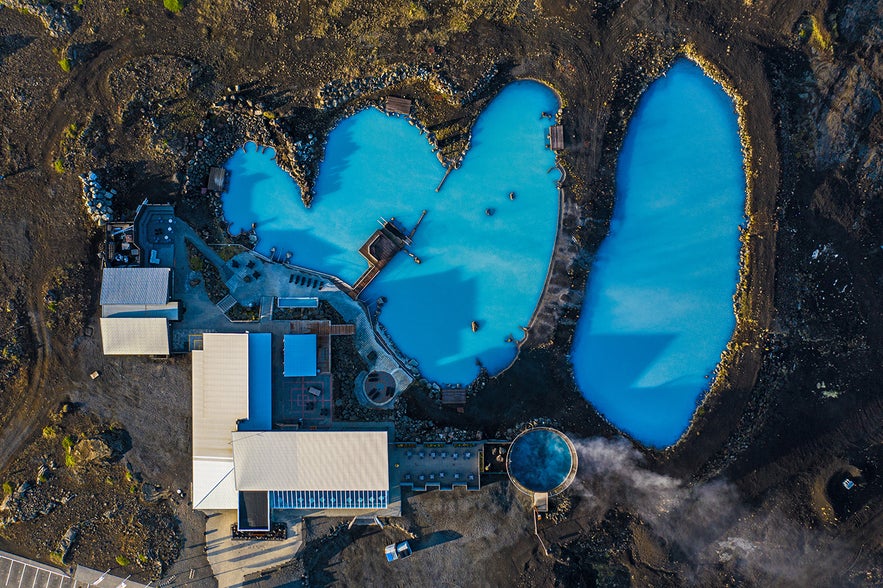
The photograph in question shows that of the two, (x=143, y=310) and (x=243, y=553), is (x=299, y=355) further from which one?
(x=243, y=553)

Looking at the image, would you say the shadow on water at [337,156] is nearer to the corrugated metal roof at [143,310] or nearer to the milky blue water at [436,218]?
the milky blue water at [436,218]

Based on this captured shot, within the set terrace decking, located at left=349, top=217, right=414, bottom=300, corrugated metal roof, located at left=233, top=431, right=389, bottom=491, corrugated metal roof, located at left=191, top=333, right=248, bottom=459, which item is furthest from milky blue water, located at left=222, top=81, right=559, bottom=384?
corrugated metal roof, located at left=191, top=333, right=248, bottom=459

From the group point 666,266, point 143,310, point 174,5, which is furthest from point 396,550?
point 174,5

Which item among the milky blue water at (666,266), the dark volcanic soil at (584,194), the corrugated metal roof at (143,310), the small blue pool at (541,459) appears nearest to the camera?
the corrugated metal roof at (143,310)

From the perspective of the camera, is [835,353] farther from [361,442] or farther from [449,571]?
[361,442]

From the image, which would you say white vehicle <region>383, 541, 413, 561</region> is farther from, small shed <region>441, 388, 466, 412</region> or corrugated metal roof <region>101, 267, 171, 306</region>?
corrugated metal roof <region>101, 267, 171, 306</region>

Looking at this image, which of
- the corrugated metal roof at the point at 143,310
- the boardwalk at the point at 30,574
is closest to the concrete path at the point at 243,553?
the boardwalk at the point at 30,574
